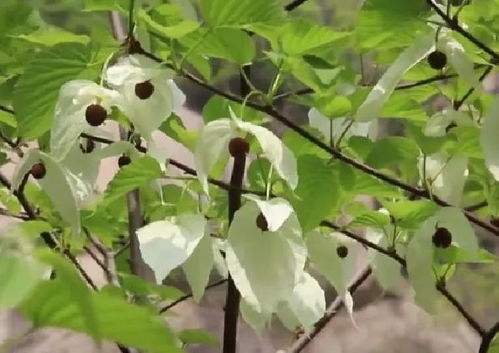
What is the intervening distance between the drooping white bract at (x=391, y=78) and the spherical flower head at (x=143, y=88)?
137 mm

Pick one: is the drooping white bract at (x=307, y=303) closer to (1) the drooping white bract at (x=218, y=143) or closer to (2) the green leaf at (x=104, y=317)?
(1) the drooping white bract at (x=218, y=143)

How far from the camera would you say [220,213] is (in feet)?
2.61

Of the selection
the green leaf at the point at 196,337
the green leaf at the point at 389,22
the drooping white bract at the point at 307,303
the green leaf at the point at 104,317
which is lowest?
the green leaf at the point at 196,337

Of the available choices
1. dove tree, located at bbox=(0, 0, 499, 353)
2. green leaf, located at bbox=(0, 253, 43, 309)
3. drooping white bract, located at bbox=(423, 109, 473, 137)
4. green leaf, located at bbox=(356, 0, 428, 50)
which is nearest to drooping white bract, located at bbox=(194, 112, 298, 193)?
dove tree, located at bbox=(0, 0, 499, 353)

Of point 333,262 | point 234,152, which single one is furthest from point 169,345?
point 333,262

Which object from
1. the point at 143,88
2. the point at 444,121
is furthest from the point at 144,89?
the point at 444,121

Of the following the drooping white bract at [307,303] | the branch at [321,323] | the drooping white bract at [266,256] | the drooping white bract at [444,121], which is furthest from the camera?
the branch at [321,323]

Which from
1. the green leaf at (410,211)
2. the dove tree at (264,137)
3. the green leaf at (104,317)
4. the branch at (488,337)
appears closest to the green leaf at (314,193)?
the dove tree at (264,137)

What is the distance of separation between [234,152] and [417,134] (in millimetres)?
193

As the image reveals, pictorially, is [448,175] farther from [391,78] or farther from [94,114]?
[94,114]

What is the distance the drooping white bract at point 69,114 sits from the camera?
1.90 ft

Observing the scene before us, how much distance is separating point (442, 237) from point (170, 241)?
0.72ft

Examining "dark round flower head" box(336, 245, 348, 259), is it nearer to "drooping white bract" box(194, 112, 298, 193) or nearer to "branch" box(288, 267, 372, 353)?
"branch" box(288, 267, 372, 353)

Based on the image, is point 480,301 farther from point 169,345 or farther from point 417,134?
point 169,345
